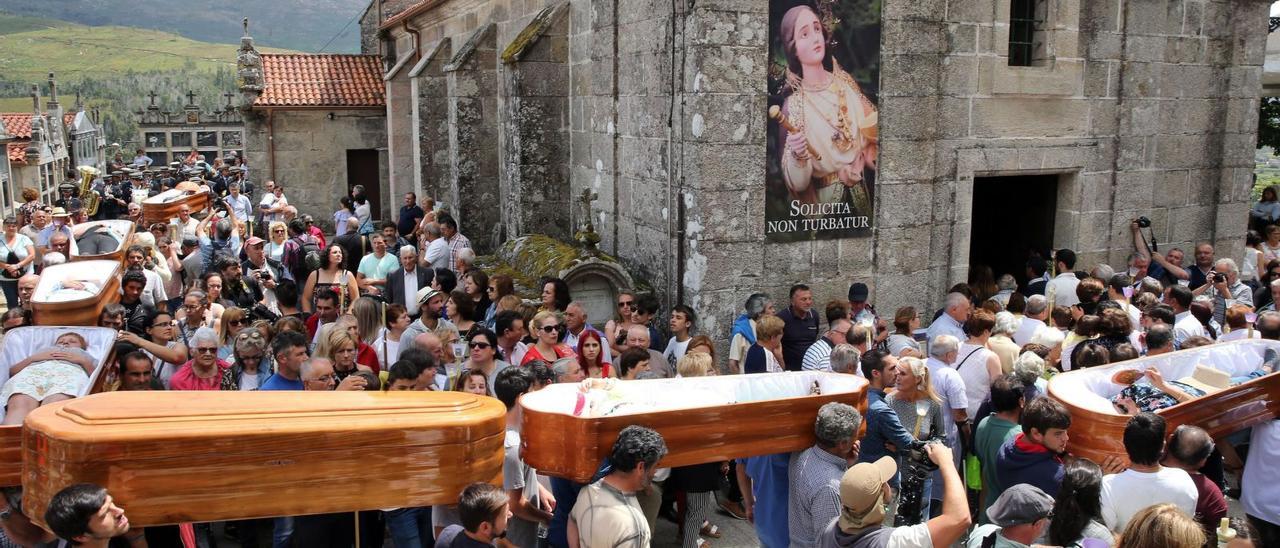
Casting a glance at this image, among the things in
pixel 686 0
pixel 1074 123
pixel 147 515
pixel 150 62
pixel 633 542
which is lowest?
pixel 633 542

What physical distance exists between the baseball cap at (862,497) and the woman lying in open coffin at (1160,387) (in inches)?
75.9

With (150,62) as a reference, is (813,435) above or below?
below

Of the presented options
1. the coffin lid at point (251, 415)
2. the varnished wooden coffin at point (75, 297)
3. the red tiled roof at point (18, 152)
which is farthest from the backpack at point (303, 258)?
the red tiled roof at point (18, 152)

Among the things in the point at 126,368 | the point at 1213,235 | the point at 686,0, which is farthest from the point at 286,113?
the point at 1213,235

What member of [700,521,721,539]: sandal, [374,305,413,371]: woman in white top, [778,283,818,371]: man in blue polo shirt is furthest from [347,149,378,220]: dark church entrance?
[700,521,721,539]: sandal

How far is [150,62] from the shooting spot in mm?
126688

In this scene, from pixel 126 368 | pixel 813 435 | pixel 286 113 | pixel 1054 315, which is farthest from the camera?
pixel 286 113

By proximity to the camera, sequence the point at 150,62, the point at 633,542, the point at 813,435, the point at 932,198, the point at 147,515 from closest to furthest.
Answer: the point at 147,515, the point at 633,542, the point at 813,435, the point at 932,198, the point at 150,62

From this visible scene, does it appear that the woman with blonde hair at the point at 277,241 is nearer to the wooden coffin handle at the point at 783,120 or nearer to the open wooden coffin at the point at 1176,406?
the wooden coffin handle at the point at 783,120

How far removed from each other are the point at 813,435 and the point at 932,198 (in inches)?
227

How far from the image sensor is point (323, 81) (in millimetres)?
20953

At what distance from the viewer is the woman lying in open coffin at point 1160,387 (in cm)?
540

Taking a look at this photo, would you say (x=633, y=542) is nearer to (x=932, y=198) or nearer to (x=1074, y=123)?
(x=932, y=198)

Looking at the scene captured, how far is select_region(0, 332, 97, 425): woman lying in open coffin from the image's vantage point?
5.04 m
